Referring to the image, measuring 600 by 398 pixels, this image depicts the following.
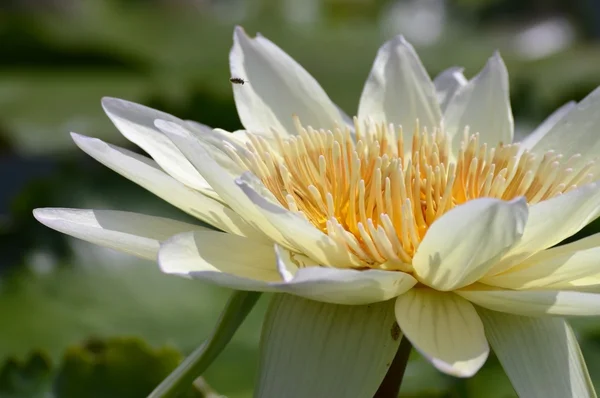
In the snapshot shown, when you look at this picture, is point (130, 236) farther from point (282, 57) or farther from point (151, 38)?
point (151, 38)

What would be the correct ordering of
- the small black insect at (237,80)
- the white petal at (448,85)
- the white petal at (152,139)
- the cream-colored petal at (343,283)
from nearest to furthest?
1. the cream-colored petal at (343,283)
2. the white petal at (152,139)
3. the small black insect at (237,80)
4. the white petal at (448,85)

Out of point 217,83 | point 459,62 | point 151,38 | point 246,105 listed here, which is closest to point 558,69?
point 459,62

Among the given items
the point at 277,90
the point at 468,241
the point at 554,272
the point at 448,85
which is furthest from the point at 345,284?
the point at 448,85

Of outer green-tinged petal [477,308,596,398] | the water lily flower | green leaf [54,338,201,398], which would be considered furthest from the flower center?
green leaf [54,338,201,398]

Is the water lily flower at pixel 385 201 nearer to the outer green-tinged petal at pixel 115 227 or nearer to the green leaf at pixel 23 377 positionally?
the outer green-tinged petal at pixel 115 227

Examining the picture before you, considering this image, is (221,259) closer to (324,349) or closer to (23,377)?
(324,349)

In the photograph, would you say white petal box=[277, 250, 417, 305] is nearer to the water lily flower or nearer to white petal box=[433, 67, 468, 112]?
the water lily flower

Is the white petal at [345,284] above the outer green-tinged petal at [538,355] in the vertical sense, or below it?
above

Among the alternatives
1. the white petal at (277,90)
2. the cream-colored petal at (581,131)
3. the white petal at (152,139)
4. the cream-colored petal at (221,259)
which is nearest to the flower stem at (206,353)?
the cream-colored petal at (221,259)
